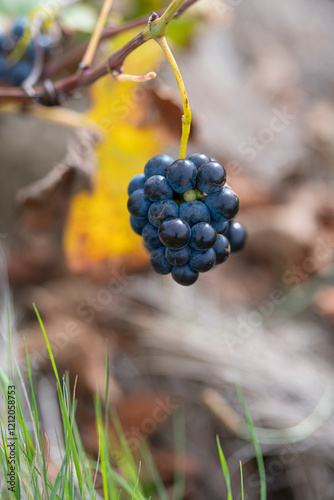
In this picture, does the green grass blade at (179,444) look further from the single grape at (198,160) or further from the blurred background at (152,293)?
the single grape at (198,160)

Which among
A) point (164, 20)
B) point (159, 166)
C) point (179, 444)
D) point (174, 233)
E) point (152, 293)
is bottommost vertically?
point (179, 444)

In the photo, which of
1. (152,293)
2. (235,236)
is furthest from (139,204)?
(152,293)

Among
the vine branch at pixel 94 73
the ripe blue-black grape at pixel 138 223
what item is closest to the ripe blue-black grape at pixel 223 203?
the ripe blue-black grape at pixel 138 223

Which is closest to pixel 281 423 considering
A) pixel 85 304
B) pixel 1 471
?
pixel 85 304

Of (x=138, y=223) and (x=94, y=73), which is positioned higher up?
(x=94, y=73)

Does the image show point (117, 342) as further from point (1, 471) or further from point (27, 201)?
point (1, 471)

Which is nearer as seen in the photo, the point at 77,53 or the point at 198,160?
the point at 198,160

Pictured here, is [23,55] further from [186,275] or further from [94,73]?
[186,275]

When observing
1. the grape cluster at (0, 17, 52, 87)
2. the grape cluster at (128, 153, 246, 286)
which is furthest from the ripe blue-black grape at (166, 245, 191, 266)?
the grape cluster at (0, 17, 52, 87)

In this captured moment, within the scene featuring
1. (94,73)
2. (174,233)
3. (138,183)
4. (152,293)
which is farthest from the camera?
(152,293)
